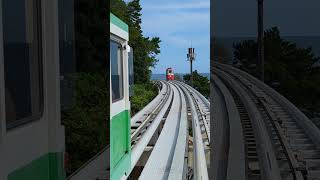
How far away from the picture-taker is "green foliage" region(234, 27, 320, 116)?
2.04 metres

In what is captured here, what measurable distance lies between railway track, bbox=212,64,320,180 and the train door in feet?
2.92

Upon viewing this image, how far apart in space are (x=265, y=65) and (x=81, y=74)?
90 centimetres

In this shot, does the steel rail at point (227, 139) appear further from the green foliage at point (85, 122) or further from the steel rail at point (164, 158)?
the steel rail at point (164, 158)

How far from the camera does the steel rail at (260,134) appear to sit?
6.56 ft

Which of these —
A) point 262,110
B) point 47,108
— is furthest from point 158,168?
point 47,108

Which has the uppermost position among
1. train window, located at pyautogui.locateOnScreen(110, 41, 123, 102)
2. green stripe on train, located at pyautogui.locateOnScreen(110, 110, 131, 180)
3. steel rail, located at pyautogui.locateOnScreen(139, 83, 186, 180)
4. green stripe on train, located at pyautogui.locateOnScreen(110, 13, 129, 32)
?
green stripe on train, located at pyautogui.locateOnScreen(110, 13, 129, 32)

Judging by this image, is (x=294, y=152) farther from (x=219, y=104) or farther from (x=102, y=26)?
(x=102, y=26)

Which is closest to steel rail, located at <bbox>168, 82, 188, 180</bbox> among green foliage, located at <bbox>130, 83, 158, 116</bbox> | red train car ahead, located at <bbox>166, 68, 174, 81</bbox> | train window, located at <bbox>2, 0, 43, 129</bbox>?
green foliage, located at <bbox>130, 83, 158, 116</bbox>

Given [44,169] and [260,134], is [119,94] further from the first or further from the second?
[44,169]

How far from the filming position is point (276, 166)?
2.00 meters

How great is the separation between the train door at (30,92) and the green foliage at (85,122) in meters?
0.09

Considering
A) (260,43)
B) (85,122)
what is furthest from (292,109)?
(85,122)

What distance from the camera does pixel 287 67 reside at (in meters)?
2.15

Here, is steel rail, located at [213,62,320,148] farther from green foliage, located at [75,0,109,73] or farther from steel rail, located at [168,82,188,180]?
steel rail, located at [168,82,188,180]
